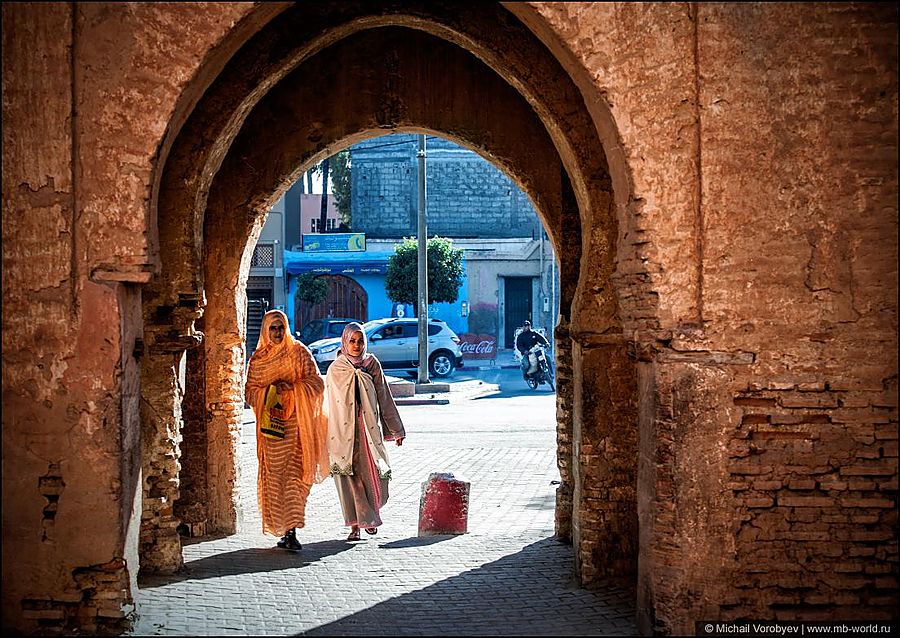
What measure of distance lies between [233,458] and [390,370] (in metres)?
19.2

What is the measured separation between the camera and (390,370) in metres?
28.9

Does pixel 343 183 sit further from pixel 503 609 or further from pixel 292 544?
pixel 503 609

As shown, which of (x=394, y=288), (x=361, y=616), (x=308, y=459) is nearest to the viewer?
(x=361, y=616)

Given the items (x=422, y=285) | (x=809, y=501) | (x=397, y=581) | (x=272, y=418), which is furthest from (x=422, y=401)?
(x=809, y=501)

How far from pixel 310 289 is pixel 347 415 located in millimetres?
25967

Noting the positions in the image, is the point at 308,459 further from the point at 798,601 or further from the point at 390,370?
the point at 390,370

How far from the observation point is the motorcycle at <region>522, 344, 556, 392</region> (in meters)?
25.4

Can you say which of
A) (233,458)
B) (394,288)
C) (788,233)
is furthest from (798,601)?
(394,288)

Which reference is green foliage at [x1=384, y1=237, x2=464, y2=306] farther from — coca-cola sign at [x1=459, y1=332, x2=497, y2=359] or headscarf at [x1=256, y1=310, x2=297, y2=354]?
headscarf at [x1=256, y1=310, x2=297, y2=354]

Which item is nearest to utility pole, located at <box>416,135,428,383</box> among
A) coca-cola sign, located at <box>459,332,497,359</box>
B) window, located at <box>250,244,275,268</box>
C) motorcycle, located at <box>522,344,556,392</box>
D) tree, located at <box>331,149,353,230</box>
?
motorcycle, located at <box>522,344,556,392</box>

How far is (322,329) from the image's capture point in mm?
33219

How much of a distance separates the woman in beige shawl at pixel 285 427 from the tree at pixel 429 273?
22592 millimetres

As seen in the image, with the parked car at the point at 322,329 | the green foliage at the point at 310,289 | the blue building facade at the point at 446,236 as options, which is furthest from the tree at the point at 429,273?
the green foliage at the point at 310,289

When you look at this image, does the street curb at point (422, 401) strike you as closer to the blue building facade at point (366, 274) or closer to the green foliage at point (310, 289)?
the green foliage at point (310, 289)
